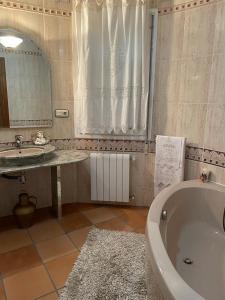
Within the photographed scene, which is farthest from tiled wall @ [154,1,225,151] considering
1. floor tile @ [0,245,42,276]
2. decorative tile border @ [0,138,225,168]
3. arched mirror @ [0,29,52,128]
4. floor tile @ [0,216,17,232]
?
floor tile @ [0,216,17,232]

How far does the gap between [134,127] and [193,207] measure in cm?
96

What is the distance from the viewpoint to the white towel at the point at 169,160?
220cm

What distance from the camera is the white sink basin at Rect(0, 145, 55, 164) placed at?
6.30 ft

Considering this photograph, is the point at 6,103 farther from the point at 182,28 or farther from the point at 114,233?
the point at 182,28

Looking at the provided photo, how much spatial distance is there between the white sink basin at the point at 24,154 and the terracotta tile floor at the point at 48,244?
2.44 feet

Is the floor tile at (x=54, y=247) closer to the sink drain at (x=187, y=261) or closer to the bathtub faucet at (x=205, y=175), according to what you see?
the sink drain at (x=187, y=261)

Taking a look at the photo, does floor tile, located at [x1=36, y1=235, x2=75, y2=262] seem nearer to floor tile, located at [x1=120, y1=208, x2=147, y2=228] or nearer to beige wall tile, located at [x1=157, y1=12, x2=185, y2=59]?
floor tile, located at [x1=120, y1=208, x2=147, y2=228]

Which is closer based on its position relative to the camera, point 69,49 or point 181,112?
point 181,112

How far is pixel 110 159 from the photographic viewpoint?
2.52 m

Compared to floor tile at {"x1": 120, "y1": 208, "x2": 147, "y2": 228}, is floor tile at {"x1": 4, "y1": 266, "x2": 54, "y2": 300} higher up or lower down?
lower down

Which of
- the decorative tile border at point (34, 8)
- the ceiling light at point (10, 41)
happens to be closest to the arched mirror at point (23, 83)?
the ceiling light at point (10, 41)

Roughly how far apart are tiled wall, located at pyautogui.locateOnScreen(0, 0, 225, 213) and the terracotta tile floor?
0.33m

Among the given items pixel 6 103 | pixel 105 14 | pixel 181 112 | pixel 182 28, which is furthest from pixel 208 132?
pixel 6 103

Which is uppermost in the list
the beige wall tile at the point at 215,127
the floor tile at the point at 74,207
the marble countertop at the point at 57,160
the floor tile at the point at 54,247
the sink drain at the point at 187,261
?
the beige wall tile at the point at 215,127
